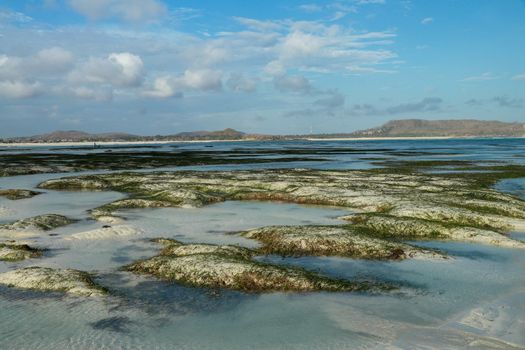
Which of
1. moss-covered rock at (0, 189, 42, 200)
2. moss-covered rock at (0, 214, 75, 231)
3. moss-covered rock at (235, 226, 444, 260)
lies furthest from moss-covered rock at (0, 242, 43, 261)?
moss-covered rock at (0, 189, 42, 200)

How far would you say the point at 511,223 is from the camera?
29.9 meters

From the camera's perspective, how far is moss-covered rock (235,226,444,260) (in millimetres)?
22922

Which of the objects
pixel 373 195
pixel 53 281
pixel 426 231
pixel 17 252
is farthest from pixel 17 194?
pixel 426 231

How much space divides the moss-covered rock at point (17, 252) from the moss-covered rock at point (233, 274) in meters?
5.61

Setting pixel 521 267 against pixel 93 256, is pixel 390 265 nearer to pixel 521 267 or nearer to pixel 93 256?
pixel 521 267

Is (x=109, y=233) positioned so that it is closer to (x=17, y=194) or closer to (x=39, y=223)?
(x=39, y=223)

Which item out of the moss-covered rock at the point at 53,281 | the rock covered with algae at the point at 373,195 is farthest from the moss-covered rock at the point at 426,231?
the moss-covered rock at the point at 53,281

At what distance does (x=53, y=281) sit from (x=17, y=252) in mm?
5762

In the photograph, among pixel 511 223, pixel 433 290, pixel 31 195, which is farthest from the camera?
pixel 31 195

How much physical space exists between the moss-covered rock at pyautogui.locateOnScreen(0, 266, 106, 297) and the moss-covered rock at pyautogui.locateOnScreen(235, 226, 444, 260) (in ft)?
28.9

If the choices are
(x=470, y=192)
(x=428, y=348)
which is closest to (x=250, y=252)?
(x=428, y=348)

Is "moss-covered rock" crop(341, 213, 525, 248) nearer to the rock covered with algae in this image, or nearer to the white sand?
the rock covered with algae

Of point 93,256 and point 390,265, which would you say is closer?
point 390,265

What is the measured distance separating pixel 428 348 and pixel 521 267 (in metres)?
10.8
